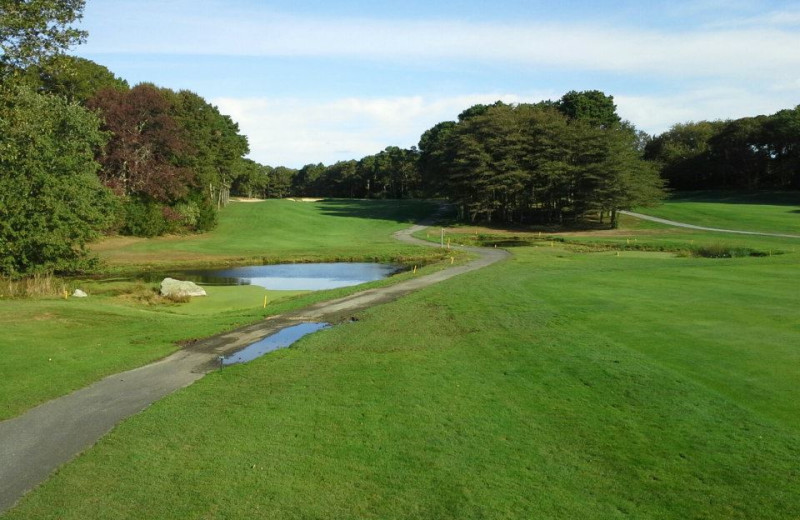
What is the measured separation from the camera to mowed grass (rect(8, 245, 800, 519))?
8.50 meters

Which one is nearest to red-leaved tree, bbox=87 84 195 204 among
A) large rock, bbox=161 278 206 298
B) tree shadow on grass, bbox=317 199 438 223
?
tree shadow on grass, bbox=317 199 438 223

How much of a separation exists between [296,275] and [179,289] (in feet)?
38.4

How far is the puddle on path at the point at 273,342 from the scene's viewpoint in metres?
17.5

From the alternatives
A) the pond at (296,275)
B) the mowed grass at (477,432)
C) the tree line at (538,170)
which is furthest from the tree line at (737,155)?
the mowed grass at (477,432)

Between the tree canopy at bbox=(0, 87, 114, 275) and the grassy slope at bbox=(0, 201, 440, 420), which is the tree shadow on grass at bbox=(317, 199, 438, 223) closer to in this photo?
the grassy slope at bbox=(0, 201, 440, 420)

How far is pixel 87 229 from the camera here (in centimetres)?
3525

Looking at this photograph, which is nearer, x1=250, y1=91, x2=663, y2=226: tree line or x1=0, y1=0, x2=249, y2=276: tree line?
x1=0, y1=0, x2=249, y2=276: tree line

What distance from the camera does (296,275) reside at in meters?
43.9

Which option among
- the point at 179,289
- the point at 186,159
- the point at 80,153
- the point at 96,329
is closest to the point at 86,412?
the point at 96,329

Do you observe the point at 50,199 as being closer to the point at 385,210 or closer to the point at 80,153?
the point at 80,153

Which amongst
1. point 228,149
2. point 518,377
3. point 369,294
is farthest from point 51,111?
point 228,149

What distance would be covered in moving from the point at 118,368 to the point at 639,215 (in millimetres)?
81656

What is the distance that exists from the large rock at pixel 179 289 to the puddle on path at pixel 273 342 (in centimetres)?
1266

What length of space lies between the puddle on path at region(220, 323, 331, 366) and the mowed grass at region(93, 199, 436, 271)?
A: 2913 centimetres
